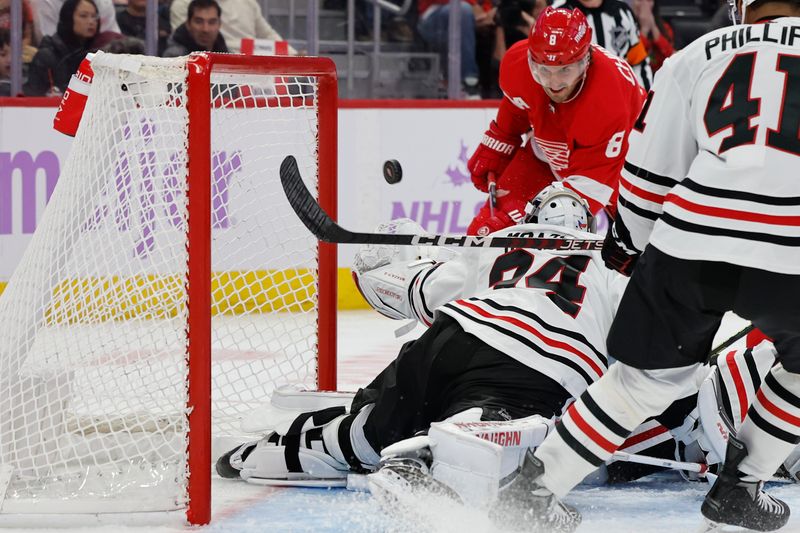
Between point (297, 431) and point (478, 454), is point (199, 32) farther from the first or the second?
point (478, 454)

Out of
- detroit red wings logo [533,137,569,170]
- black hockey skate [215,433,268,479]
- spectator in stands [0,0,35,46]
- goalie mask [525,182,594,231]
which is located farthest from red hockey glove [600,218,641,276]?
spectator in stands [0,0,35,46]

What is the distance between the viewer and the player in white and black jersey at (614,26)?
5.33m

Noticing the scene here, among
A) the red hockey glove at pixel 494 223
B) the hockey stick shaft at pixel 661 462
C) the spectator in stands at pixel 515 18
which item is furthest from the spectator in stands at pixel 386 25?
the hockey stick shaft at pixel 661 462

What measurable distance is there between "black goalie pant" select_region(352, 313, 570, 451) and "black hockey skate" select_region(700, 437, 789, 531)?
35 centimetres

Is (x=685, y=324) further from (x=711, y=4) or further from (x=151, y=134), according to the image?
(x=711, y=4)

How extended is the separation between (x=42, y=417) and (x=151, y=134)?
620mm

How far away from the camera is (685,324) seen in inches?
85.0

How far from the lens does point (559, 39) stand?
11.9 ft

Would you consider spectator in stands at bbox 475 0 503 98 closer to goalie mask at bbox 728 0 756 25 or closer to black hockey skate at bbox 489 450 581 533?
goalie mask at bbox 728 0 756 25

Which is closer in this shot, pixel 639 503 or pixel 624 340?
pixel 624 340

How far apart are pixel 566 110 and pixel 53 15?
2254 millimetres

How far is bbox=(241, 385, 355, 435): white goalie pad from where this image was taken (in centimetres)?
291

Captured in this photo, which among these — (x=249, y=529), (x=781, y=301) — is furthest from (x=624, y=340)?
(x=249, y=529)

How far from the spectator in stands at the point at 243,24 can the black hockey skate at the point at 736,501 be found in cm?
347
